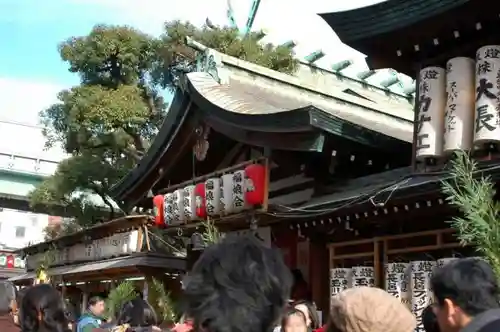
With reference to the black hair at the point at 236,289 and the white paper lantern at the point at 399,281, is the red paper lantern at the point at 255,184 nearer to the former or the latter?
the white paper lantern at the point at 399,281

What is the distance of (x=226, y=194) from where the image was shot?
11.9m

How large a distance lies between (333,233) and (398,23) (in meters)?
3.64

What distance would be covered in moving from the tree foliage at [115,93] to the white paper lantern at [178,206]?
4.96 m

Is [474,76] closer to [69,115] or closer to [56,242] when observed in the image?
[69,115]

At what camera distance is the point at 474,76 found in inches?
337

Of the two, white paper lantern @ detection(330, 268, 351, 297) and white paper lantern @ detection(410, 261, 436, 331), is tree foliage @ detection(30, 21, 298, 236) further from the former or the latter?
white paper lantern @ detection(410, 261, 436, 331)

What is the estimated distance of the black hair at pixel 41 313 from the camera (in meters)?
3.48

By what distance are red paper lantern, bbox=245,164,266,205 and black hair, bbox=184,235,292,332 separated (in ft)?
28.6

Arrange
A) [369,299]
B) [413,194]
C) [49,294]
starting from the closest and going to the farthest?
1. [369,299]
2. [49,294]
3. [413,194]

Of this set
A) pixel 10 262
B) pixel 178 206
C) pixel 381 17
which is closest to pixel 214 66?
pixel 178 206

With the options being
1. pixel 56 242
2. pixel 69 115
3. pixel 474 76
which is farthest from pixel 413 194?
pixel 56 242

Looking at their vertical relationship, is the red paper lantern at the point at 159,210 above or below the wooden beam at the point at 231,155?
below

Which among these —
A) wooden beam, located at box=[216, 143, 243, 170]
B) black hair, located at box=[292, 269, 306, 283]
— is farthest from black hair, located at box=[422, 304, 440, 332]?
wooden beam, located at box=[216, 143, 243, 170]

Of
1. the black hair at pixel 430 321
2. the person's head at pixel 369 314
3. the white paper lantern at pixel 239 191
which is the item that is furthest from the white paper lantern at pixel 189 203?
the person's head at pixel 369 314
